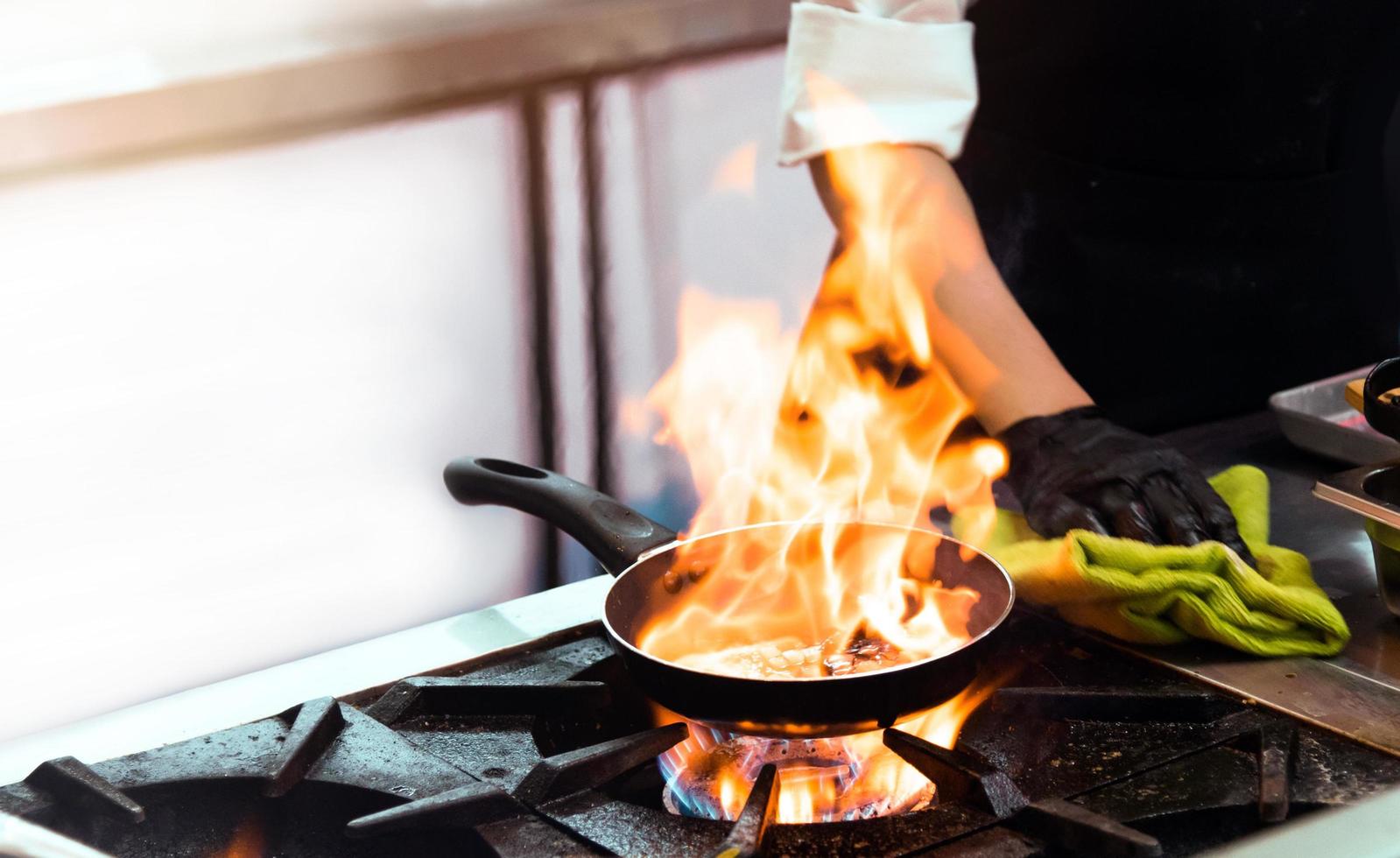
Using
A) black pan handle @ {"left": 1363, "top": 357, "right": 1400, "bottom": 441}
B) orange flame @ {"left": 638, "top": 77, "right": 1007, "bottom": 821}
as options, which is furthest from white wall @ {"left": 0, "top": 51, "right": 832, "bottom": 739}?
black pan handle @ {"left": 1363, "top": 357, "right": 1400, "bottom": 441}

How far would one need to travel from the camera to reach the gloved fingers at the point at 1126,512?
102 centimetres

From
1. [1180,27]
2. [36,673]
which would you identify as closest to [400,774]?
[1180,27]

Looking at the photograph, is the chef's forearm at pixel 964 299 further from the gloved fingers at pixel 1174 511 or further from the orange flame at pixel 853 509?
the gloved fingers at pixel 1174 511

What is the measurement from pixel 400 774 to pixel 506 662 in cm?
20

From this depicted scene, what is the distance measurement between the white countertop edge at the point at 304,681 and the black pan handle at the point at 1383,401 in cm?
63

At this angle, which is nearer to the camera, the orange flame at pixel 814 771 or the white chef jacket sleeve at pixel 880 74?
the orange flame at pixel 814 771

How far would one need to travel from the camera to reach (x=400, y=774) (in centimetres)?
82

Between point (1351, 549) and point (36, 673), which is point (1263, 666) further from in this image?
point (36, 673)

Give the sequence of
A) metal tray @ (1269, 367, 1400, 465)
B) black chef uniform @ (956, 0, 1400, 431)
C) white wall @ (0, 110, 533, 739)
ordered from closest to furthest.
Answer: metal tray @ (1269, 367, 1400, 465) → black chef uniform @ (956, 0, 1400, 431) → white wall @ (0, 110, 533, 739)

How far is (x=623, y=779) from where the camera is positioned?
84 centimetres

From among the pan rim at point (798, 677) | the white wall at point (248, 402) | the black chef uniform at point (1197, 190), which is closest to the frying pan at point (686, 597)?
the pan rim at point (798, 677)

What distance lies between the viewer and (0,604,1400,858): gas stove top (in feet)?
2.39

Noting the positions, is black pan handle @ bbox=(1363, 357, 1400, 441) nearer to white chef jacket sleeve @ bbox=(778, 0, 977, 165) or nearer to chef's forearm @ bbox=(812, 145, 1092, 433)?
chef's forearm @ bbox=(812, 145, 1092, 433)

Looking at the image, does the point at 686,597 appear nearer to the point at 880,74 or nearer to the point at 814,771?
the point at 814,771
